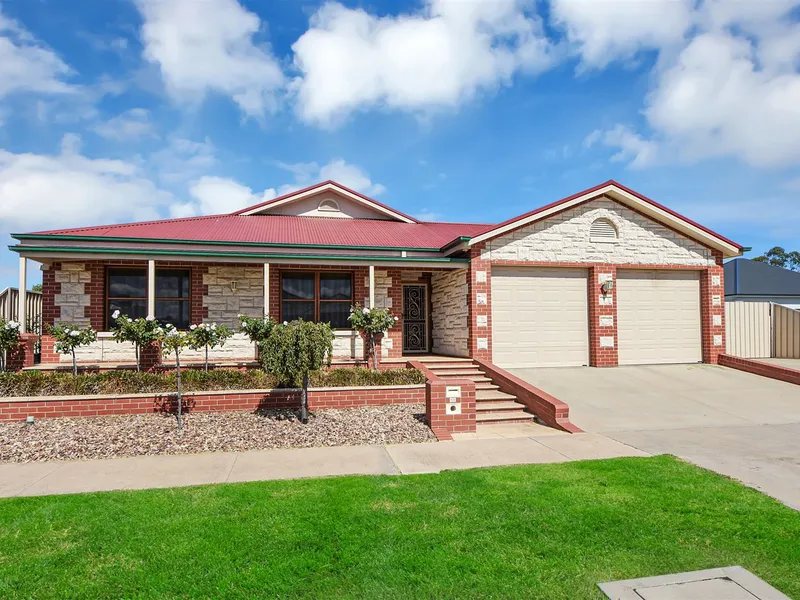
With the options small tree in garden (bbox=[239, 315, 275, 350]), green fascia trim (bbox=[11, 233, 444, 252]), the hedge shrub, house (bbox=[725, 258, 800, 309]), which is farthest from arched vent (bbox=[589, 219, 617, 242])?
house (bbox=[725, 258, 800, 309])

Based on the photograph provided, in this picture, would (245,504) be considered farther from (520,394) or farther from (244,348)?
(244,348)

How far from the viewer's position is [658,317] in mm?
13906

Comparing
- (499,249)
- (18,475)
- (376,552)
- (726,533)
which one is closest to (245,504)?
(376,552)

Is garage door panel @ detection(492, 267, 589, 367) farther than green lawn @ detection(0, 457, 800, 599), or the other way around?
garage door panel @ detection(492, 267, 589, 367)

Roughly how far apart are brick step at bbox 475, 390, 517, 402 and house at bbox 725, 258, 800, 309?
25.6 m

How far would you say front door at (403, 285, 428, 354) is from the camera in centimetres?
1464

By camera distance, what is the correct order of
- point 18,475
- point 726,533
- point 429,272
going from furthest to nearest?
point 429,272 < point 18,475 < point 726,533

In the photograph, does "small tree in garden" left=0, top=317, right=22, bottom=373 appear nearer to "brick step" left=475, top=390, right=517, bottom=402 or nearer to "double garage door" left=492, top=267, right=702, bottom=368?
"brick step" left=475, top=390, right=517, bottom=402

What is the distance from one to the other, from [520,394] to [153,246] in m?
9.08

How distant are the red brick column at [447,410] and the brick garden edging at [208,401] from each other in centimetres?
150

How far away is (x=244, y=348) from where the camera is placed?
12.6 meters

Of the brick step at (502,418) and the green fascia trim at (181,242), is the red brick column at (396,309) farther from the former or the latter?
the brick step at (502,418)

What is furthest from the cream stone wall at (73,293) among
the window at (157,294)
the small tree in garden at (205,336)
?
the small tree in garden at (205,336)

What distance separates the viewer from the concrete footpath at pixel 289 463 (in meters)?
6.06
